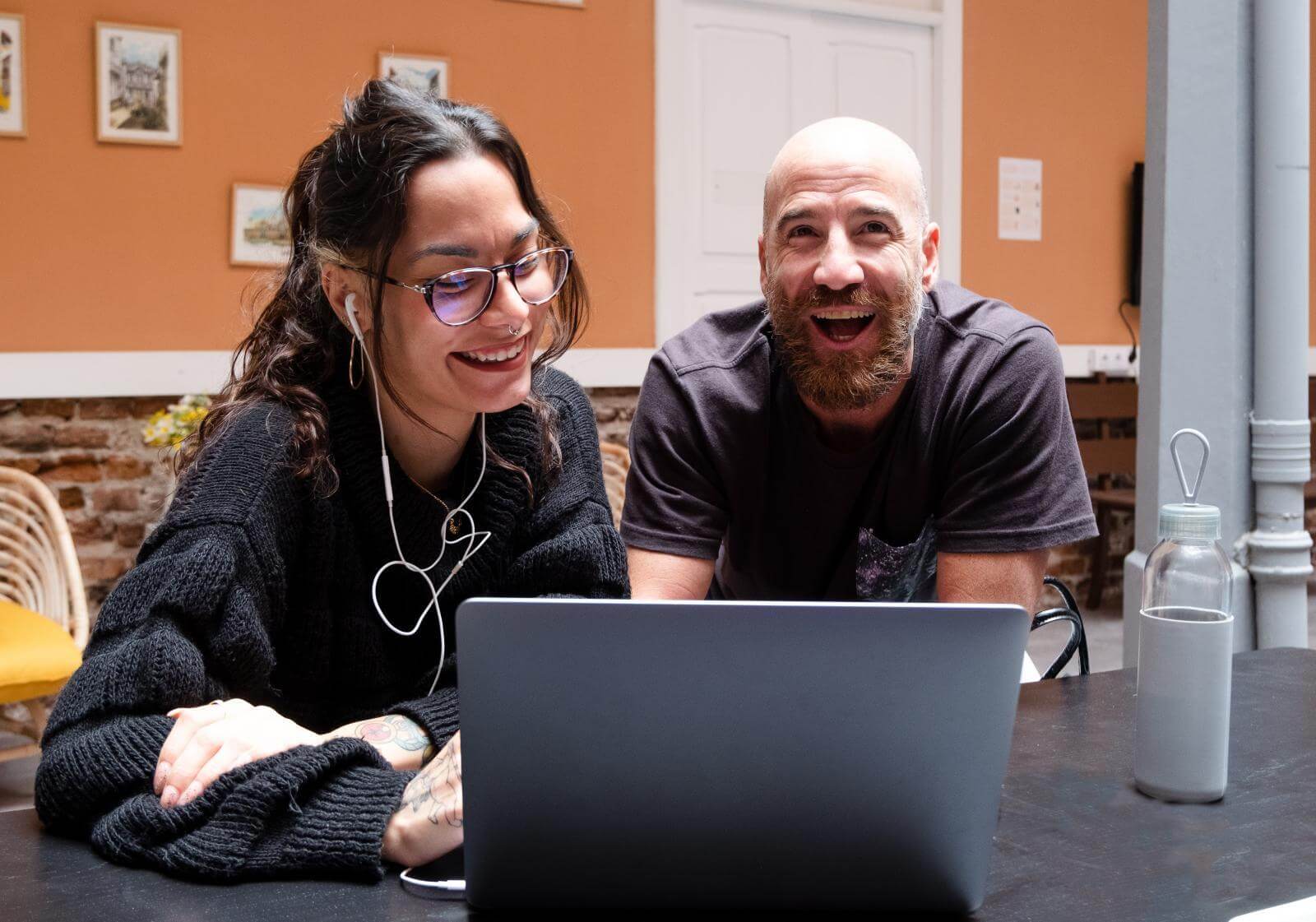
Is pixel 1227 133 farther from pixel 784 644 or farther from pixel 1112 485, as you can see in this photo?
pixel 1112 485

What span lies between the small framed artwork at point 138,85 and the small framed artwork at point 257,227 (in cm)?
28

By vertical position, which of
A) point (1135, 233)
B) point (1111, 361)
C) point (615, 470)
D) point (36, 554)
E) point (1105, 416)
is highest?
point (1135, 233)

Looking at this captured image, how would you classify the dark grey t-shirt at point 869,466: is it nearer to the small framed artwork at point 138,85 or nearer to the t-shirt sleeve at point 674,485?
the t-shirt sleeve at point 674,485

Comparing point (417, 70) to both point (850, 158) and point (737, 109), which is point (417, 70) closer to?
point (737, 109)

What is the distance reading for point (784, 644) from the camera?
32.8 inches

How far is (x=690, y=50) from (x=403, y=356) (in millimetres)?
3841

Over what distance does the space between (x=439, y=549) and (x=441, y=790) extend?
57cm

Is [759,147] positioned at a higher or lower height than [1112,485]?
higher

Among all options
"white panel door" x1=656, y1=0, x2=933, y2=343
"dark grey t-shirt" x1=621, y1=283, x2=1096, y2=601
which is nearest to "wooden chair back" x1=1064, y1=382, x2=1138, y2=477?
"white panel door" x1=656, y1=0, x2=933, y2=343

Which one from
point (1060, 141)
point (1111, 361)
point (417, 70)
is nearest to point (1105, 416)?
point (1111, 361)

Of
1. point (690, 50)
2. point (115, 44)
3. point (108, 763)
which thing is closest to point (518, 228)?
point (108, 763)

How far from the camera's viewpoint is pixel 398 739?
1343 mm

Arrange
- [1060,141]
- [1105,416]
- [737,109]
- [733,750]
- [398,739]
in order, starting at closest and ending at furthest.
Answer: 1. [733,750]
2. [398,739]
3. [737,109]
4. [1060,141]
5. [1105,416]

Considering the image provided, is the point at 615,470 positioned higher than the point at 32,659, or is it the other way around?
the point at 615,470
